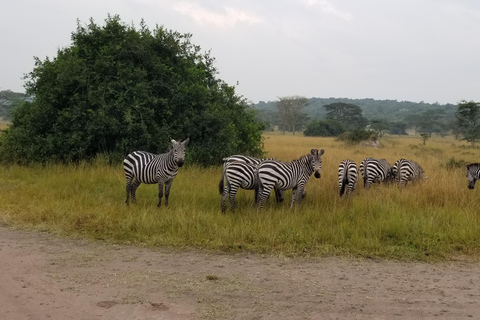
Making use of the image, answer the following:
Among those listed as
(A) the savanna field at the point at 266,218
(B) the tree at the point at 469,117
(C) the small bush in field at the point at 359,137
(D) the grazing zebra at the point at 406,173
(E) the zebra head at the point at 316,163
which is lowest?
(A) the savanna field at the point at 266,218

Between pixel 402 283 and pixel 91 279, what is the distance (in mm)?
3782

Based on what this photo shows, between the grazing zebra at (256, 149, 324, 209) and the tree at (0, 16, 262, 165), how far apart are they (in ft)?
17.4

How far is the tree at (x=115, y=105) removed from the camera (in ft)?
40.4

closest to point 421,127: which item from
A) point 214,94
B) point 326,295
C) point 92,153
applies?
point 214,94

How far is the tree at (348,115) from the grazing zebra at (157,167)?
175 ft

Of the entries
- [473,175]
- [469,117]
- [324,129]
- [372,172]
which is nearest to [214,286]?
[372,172]

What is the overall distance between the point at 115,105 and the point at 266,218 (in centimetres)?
734

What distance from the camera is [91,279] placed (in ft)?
15.2

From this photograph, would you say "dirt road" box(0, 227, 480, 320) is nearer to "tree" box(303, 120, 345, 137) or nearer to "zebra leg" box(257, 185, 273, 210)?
"zebra leg" box(257, 185, 273, 210)

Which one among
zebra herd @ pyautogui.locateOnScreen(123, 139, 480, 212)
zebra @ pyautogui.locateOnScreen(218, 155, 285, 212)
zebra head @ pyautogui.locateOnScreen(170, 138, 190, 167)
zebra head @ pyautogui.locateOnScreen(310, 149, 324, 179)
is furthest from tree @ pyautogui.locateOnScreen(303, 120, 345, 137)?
zebra head @ pyautogui.locateOnScreen(170, 138, 190, 167)

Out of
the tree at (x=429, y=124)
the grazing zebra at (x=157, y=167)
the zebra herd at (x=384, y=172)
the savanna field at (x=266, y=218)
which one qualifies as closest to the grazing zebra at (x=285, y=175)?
the savanna field at (x=266, y=218)

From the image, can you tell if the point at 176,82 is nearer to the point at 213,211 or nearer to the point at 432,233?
the point at 213,211

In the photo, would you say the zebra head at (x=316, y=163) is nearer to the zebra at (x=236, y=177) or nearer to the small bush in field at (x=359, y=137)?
the zebra at (x=236, y=177)

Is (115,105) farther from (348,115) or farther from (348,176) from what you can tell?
(348,115)
